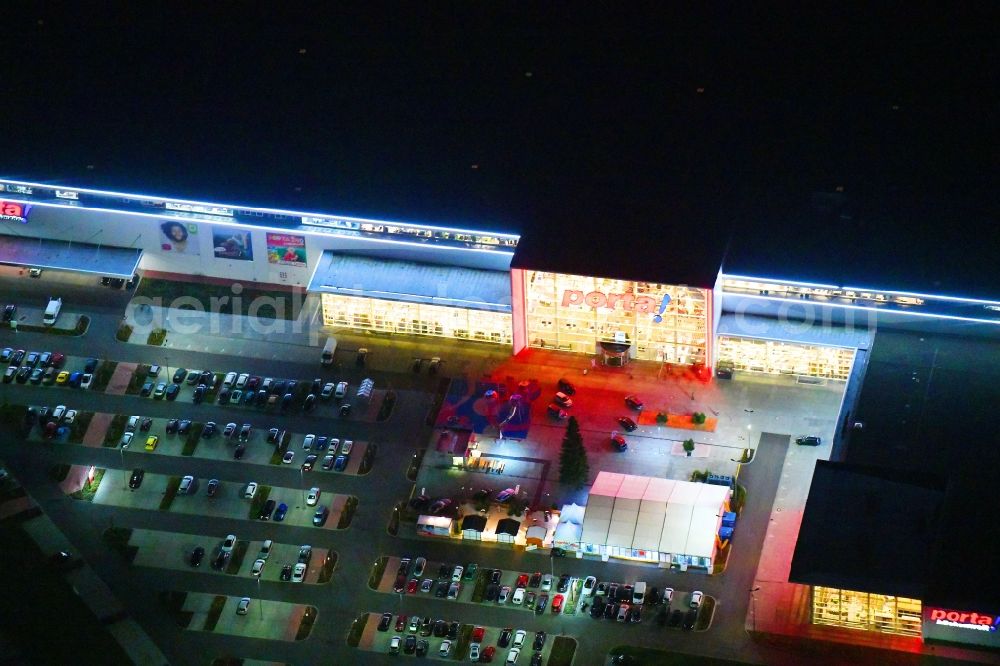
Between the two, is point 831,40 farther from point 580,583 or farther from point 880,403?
point 580,583

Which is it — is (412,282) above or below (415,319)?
above

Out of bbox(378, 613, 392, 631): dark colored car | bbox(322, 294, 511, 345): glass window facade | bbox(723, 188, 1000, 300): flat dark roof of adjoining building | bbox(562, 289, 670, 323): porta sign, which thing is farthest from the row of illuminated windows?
bbox(378, 613, 392, 631): dark colored car

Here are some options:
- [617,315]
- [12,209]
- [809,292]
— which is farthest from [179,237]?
[809,292]

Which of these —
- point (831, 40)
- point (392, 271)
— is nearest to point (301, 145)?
point (392, 271)

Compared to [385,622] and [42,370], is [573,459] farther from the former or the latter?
[42,370]

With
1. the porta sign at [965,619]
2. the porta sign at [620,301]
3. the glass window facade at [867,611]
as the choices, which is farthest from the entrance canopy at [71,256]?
the porta sign at [965,619]

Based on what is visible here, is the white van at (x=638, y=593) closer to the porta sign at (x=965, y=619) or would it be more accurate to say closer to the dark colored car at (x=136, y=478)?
the porta sign at (x=965, y=619)
